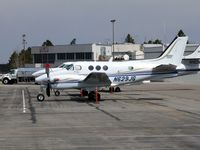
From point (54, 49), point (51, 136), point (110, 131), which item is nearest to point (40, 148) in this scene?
point (51, 136)

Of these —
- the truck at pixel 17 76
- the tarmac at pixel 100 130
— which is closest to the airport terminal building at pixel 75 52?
the truck at pixel 17 76

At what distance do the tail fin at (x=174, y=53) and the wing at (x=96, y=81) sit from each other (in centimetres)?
661

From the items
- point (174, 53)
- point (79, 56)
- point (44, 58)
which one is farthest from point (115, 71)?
point (44, 58)

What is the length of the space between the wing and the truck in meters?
49.4

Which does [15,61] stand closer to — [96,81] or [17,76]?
[17,76]

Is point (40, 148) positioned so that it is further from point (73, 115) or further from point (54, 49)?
point (54, 49)

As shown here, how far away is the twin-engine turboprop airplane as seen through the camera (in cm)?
3088

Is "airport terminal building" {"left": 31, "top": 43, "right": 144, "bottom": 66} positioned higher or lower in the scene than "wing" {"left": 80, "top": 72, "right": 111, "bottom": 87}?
higher

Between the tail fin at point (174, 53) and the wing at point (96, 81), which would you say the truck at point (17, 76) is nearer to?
the tail fin at point (174, 53)

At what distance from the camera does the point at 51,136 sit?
14672 mm

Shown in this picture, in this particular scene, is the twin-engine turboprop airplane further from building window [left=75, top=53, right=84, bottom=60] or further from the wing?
building window [left=75, top=53, right=84, bottom=60]

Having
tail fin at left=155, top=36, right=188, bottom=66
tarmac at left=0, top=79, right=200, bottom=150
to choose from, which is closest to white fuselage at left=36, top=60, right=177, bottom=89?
tail fin at left=155, top=36, right=188, bottom=66

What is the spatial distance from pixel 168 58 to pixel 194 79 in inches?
1280

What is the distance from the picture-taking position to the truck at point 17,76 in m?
80.1
